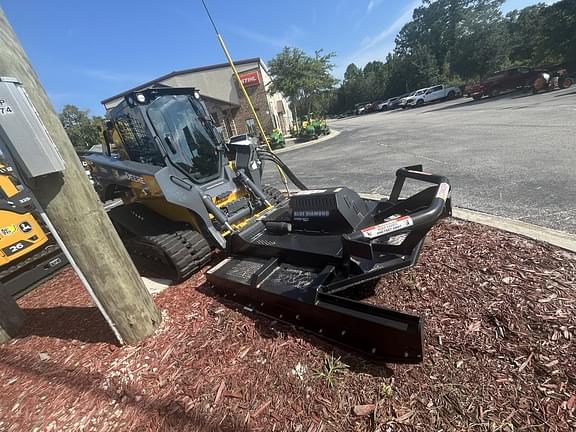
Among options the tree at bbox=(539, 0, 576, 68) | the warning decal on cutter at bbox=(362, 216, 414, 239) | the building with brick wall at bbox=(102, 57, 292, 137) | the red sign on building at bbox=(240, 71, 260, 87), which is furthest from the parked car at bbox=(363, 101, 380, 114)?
the warning decal on cutter at bbox=(362, 216, 414, 239)

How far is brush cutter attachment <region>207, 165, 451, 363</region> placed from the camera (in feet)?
6.11

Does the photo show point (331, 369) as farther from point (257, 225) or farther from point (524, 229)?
point (524, 229)

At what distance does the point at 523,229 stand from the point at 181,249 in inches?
152

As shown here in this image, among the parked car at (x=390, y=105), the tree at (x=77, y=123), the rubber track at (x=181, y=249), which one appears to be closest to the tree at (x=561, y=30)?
the parked car at (x=390, y=105)

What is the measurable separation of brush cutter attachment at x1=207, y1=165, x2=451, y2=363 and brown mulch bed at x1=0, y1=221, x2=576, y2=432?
181 mm

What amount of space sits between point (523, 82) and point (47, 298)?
91.1 feet

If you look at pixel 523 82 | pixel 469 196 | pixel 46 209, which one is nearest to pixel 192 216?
pixel 46 209

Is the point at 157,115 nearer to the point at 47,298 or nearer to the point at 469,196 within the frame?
the point at 47,298

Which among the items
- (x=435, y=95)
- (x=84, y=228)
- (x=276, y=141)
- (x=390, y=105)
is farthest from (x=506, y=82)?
(x=84, y=228)

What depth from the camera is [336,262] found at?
2488mm

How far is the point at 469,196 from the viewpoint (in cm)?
461

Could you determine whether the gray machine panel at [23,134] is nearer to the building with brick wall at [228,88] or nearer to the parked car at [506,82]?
the building with brick wall at [228,88]

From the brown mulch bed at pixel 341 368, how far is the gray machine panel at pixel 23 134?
165cm

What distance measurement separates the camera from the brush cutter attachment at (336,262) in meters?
1.86
